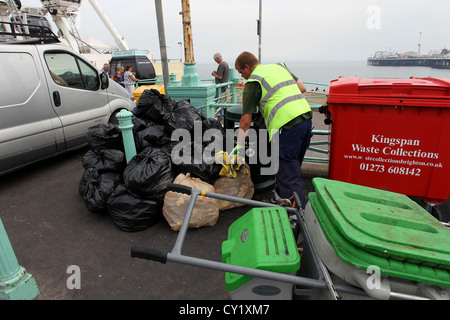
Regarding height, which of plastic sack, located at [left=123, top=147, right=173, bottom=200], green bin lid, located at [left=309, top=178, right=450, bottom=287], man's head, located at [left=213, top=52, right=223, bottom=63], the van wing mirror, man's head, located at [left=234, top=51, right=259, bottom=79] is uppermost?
man's head, located at [left=213, top=52, right=223, bottom=63]

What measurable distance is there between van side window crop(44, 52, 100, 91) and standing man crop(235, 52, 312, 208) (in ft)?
A: 11.0

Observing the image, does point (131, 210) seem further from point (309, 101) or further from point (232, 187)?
point (309, 101)

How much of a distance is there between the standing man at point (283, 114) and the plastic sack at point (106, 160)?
1596 mm

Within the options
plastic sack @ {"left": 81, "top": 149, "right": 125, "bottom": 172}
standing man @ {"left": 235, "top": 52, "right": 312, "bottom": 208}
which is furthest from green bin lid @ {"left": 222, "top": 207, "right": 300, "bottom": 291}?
plastic sack @ {"left": 81, "top": 149, "right": 125, "bottom": 172}

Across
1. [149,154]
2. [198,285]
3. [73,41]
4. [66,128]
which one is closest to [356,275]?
[198,285]

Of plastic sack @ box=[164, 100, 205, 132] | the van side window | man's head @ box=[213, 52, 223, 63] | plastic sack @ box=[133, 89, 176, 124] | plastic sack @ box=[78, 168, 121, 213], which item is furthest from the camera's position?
man's head @ box=[213, 52, 223, 63]

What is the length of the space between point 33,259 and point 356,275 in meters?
2.79

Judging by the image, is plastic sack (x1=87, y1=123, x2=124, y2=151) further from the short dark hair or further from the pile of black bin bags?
the short dark hair

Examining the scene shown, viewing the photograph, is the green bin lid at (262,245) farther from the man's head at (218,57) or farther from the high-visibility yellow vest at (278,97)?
the man's head at (218,57)

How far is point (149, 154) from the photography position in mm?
3172

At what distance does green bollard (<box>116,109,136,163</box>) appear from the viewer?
3146mm

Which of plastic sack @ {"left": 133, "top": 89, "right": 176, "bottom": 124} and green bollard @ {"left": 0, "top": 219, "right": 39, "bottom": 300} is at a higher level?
plastic sack @ {"left": 133, "top": 89, "right": 176, "bottom": 124}
